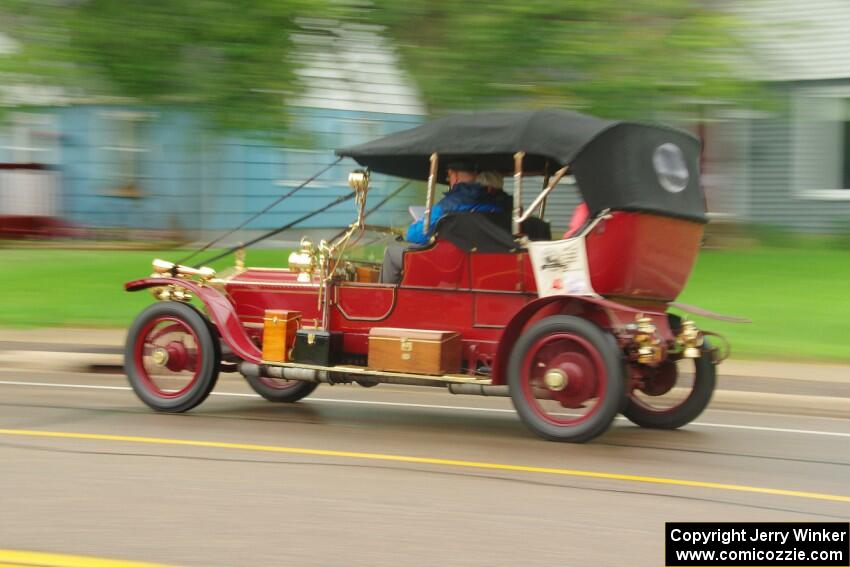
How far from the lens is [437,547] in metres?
5.23

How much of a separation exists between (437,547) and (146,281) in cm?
453

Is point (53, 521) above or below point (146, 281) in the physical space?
below

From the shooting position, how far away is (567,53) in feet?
42.8

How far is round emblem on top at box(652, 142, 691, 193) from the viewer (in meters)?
8.07

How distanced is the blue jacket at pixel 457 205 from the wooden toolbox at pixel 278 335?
1076 mm

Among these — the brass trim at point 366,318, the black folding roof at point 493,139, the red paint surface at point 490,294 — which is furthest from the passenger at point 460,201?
the brass trim at point 366,318

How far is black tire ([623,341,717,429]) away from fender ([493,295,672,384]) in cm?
55

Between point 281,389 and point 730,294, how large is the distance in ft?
26.8

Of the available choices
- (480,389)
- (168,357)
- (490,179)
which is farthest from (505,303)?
(168,357)

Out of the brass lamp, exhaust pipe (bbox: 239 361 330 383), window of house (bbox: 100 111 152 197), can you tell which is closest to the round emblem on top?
the brass lamp

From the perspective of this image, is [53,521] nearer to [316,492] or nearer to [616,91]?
[316,492]

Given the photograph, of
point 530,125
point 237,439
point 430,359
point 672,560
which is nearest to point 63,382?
point 237,439

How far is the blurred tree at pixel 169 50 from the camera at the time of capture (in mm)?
13289

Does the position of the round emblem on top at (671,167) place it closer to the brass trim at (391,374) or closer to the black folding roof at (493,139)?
the black folding roof at (493,139)
